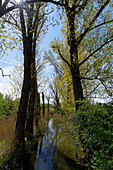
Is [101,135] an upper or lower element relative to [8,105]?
lower

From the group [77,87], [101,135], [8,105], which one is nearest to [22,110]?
[77,87]

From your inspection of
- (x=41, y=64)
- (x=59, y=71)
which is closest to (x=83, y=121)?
(x=41, y=64)

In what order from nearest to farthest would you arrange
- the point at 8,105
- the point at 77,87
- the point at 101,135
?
the point at 101,135 < the point at 77,87 < the point at 8,105

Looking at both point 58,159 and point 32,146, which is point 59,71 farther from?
point 58,159

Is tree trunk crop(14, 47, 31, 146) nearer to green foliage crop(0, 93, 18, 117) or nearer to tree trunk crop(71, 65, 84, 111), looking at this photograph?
tree trunk crop(71, 65, 84, 111)

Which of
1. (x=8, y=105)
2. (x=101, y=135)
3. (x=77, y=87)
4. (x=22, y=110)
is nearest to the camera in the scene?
(x=101, y=135)

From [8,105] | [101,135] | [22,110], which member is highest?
[8,105]

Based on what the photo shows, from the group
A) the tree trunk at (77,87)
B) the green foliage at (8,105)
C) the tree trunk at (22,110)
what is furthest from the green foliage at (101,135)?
the green foliage at (8,105)

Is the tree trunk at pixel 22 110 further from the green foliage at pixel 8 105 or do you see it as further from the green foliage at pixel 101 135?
the green foliage at pixel 8 105

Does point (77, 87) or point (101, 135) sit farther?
point (77, 87)

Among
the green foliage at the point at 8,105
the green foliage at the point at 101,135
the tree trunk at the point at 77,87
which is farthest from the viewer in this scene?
the green foliage at the point at 8,105

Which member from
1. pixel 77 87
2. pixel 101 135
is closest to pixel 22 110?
pixel 77 87

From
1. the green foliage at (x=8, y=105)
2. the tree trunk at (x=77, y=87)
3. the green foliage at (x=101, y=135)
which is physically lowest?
the green foliage at (x=101, y=135)

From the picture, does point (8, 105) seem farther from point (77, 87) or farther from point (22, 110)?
point (77, 87)
